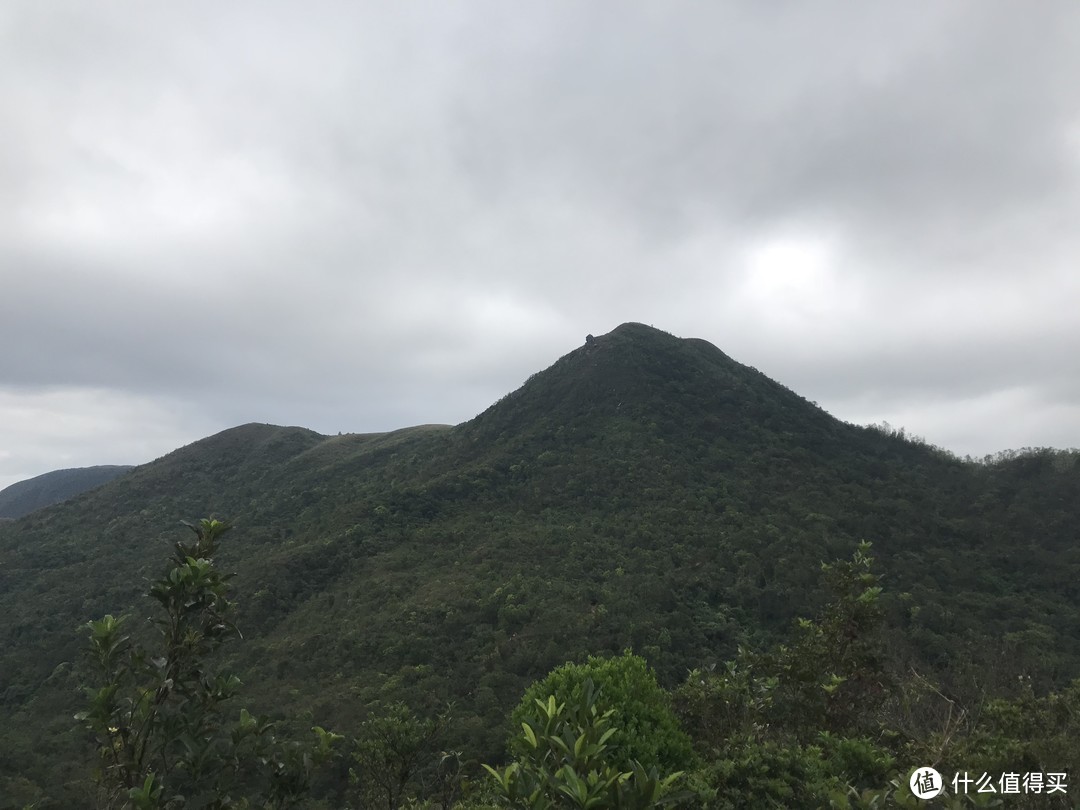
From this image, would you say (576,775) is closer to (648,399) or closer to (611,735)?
(611,735)

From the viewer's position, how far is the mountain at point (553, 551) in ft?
62.4

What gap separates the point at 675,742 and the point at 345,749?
10462 mm

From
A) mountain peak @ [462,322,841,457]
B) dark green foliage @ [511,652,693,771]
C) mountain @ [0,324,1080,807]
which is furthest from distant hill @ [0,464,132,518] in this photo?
dark green foliage @ [511,652,693,771]

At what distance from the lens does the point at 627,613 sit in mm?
21219

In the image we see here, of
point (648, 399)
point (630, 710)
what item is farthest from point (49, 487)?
point (630, 710)

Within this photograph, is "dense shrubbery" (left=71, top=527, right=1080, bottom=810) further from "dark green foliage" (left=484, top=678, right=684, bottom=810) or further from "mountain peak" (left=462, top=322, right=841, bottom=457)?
"mountain peak" (left=462, top=322, right=841, bottom=457)

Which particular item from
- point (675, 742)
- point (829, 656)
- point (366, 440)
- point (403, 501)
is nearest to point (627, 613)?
point (829, 656)

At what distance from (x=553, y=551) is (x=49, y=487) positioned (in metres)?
92.8

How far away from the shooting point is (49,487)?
282ft

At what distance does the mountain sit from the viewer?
19016mm

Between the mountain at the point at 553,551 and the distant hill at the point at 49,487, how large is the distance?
44771 millimetres

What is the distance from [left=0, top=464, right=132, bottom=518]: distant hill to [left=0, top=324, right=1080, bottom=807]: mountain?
44771 mm

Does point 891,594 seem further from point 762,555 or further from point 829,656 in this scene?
point 829,656

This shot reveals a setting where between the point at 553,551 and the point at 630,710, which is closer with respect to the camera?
the point at 630,710
